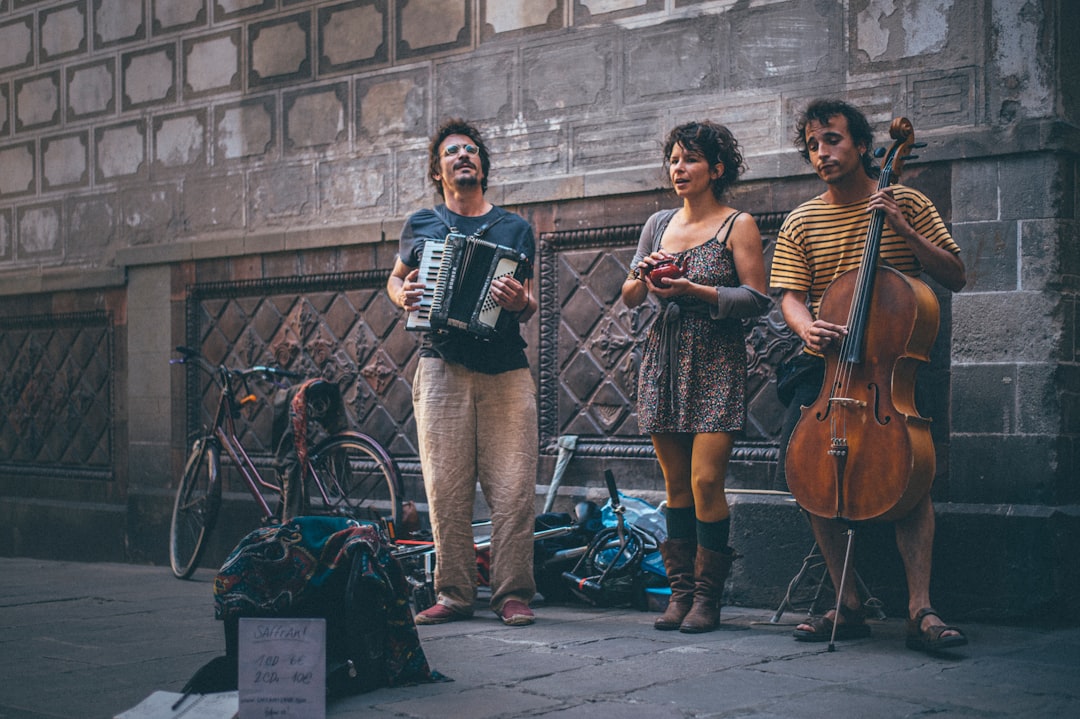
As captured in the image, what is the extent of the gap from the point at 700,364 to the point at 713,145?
900 millimetres

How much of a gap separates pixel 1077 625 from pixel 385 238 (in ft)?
14.4

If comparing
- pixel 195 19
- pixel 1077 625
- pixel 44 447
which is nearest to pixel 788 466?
pixel 1077 625

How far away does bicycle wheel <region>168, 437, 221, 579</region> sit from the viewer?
799cm

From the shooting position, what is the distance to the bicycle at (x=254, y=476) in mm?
7414

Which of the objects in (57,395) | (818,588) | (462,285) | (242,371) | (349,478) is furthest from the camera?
(57,395)

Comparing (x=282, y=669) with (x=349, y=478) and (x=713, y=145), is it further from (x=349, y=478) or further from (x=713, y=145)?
(x=349, y=478)

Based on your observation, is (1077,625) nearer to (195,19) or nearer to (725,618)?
(725,618)

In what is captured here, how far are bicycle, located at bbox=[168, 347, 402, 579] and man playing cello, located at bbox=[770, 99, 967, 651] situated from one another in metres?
2.55

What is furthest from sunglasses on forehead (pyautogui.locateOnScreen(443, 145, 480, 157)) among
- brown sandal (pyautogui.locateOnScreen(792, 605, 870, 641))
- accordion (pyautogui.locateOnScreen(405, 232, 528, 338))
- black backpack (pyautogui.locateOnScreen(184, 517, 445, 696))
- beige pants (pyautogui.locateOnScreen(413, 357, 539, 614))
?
brown sandal (pyautogui.locateOnScreen(792, 605, 870, 641))

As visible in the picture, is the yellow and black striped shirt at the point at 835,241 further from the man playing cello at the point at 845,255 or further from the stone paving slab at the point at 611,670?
the stone paving slab at the point at 611,670

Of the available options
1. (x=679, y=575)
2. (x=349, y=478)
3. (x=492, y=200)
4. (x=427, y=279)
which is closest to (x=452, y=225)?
(x=427, y=279)

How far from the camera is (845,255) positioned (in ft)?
16.9

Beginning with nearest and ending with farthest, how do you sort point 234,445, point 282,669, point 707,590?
point 282,669 → point 707,590 → point 234,445

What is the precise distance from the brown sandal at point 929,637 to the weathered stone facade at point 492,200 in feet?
3.07
